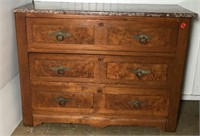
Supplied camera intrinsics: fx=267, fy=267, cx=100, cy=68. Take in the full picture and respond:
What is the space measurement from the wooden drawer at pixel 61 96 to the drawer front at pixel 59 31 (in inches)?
10.9

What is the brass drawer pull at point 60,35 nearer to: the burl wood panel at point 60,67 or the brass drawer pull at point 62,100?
the burl wood panel at point 60,67

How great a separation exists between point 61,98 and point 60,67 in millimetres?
203

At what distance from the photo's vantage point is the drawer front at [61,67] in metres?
1.60

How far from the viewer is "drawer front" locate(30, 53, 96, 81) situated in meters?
1.60

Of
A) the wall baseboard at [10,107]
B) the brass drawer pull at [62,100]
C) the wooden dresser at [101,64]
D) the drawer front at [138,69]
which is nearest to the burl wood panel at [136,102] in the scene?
the wooden dresser at [101,64]

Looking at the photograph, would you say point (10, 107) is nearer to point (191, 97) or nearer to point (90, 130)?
point (90, 130)

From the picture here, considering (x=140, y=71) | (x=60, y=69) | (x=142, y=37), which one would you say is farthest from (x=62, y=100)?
(x=142, y=37)

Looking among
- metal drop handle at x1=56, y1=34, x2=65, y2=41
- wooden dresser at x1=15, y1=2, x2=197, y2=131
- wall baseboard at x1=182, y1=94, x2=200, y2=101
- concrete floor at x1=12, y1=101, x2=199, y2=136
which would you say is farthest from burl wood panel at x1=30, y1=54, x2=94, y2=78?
wall baseboard at x1=182, y1=94, x2=200, y2=101

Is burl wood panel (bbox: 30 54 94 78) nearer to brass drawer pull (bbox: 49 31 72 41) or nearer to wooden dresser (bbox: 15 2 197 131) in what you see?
wooden dresser (bbox: 15 2 197 131)

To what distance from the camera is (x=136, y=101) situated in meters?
1.67

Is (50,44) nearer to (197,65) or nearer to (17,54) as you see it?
(17,54)

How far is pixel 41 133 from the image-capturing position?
1.72 metres

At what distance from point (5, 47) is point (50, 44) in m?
0.26

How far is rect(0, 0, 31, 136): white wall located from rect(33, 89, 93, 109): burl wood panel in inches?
6.2
